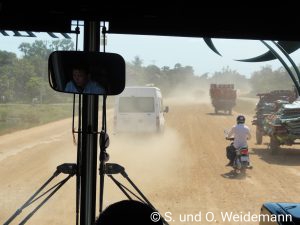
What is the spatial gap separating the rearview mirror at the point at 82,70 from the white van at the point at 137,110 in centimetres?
1589

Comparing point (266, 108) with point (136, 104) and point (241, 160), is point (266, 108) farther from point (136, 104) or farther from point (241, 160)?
point (241, 160)

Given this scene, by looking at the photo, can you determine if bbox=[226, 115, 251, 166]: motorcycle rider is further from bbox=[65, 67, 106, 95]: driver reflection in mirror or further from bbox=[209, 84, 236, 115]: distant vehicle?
bbox=[209, 84, 236, 115]: distant vehicle

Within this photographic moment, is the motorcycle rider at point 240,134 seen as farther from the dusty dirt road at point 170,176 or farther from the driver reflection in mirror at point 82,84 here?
the driver reflection in mirror at point 82,84

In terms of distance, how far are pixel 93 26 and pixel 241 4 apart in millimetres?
1043

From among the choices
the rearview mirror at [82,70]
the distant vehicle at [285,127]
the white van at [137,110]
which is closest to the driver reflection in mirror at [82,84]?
the rearview mirror at [82,70]

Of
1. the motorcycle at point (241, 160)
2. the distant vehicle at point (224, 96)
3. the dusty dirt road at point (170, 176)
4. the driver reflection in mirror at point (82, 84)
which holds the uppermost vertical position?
the distant vehicle at point (224, 96)

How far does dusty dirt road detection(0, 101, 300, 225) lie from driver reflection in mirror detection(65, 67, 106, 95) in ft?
16.7

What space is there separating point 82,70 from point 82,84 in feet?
0.31

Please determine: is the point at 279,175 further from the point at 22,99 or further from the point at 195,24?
the point at 22,99

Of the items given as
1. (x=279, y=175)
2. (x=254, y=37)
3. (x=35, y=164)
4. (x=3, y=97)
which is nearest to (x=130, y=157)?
(x=35, y=164)

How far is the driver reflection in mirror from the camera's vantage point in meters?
2.79

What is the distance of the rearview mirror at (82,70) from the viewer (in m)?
2.80

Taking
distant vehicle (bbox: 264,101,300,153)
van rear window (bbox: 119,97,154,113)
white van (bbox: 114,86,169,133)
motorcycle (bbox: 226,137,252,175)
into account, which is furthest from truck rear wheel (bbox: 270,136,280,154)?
van rear window (bbox: 119,97,154,113)

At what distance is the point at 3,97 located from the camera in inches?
2263
